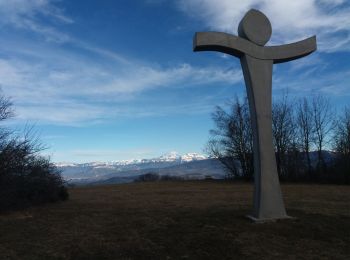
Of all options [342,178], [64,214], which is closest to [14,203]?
[64,214]

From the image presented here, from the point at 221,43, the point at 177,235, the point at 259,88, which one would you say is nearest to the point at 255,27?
the point at 221,43

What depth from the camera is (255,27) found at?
11023 mm

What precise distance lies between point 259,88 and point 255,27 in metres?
1.47

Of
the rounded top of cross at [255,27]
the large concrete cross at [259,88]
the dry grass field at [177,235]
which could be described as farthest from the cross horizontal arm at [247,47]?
the dry grass field at [177,235]

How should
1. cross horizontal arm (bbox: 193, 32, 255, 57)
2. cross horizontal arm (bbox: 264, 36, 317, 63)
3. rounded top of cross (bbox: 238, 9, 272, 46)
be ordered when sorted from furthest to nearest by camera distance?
cross horizontal arm (bbox: 264, 36, 317, 63) → rounded top of cross (bbox: 238, 9, 272, 46) → cross horizontal arm (bbox: 193, 32, 255, 57)

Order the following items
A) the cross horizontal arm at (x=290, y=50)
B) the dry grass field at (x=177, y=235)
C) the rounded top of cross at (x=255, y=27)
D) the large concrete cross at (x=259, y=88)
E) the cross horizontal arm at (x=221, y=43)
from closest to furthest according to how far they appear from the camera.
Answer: the dry grass field at (x=177, y=235) → the cross horizontal arm at (x=221, y=43) → the large concrete cross at (x=259, y=88) → the rounded top of cross at (x=255, y=27) → the cross horizontal arm at (x=290, y=50)

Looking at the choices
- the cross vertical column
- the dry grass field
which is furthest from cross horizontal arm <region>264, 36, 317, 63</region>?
the dry grass field

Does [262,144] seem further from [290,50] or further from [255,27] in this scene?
[255,27]

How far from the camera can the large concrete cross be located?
35.0 feet

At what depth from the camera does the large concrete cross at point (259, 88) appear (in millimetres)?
10672

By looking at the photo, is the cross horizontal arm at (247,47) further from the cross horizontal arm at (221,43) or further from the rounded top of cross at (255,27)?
the rounded top of cross at (255,27)

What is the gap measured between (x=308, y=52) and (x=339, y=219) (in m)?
4.17

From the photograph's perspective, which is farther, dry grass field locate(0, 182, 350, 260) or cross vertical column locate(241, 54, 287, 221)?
cross vertical column locate(241, 54, 287, 221)

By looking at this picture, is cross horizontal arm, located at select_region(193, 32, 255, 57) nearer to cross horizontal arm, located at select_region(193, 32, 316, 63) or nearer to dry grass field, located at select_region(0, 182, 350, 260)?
cross horizontal arm, located at select_region(193, 32, 316, 63)
